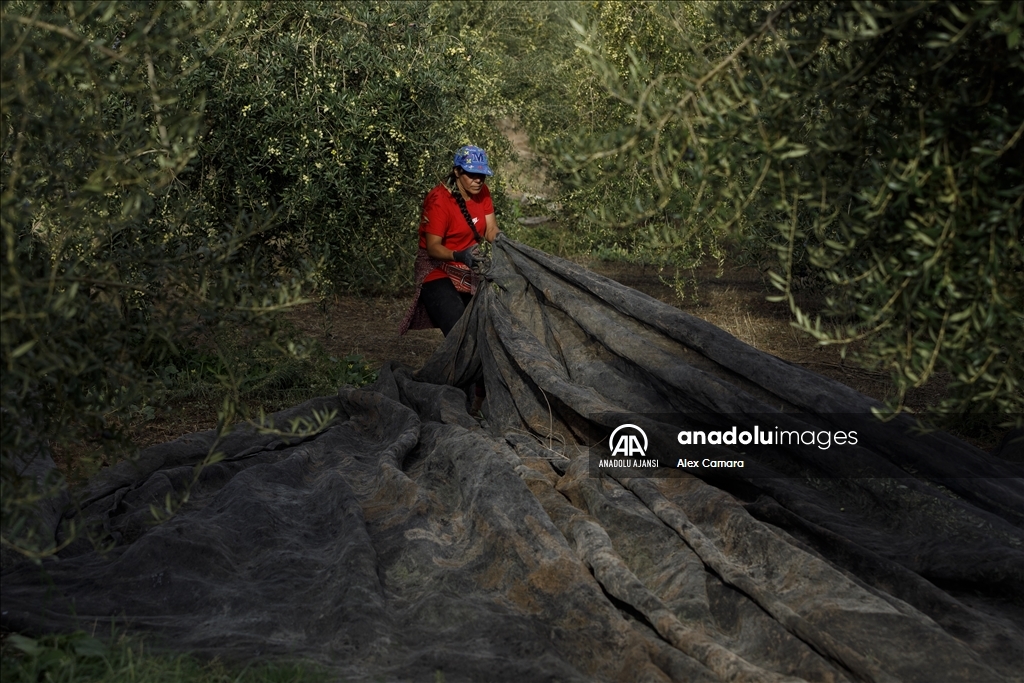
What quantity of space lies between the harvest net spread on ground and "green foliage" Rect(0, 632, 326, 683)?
0.16 meters

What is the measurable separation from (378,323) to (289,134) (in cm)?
465

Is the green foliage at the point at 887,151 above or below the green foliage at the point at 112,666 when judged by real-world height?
above

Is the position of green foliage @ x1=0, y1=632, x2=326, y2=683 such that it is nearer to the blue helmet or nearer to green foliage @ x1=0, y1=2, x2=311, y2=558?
green foliage @ x1=0, y1=2, x2=311, y2=558

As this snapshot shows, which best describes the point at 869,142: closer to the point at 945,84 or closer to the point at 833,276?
the point at 945,84

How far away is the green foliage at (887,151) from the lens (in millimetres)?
3658

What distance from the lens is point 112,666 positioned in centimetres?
426

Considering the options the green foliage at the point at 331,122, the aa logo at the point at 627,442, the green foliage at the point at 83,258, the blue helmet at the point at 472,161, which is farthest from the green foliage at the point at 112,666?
the blue helmet at the point at 472,161

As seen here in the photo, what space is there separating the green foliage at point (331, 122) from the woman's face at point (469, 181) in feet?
3.27

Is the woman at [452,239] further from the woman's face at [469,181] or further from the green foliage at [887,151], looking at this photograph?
the green foliage at [887,151]

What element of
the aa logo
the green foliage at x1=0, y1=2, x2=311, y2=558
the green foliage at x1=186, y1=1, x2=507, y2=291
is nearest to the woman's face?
the green foliage at x1=186, y1=1, x2=507, y2=291

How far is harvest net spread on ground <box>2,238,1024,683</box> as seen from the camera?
4.51m

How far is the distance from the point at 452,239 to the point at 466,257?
0.38m

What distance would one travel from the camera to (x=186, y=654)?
4.37 meters

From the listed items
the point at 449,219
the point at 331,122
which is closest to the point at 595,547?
the point at 449,219
